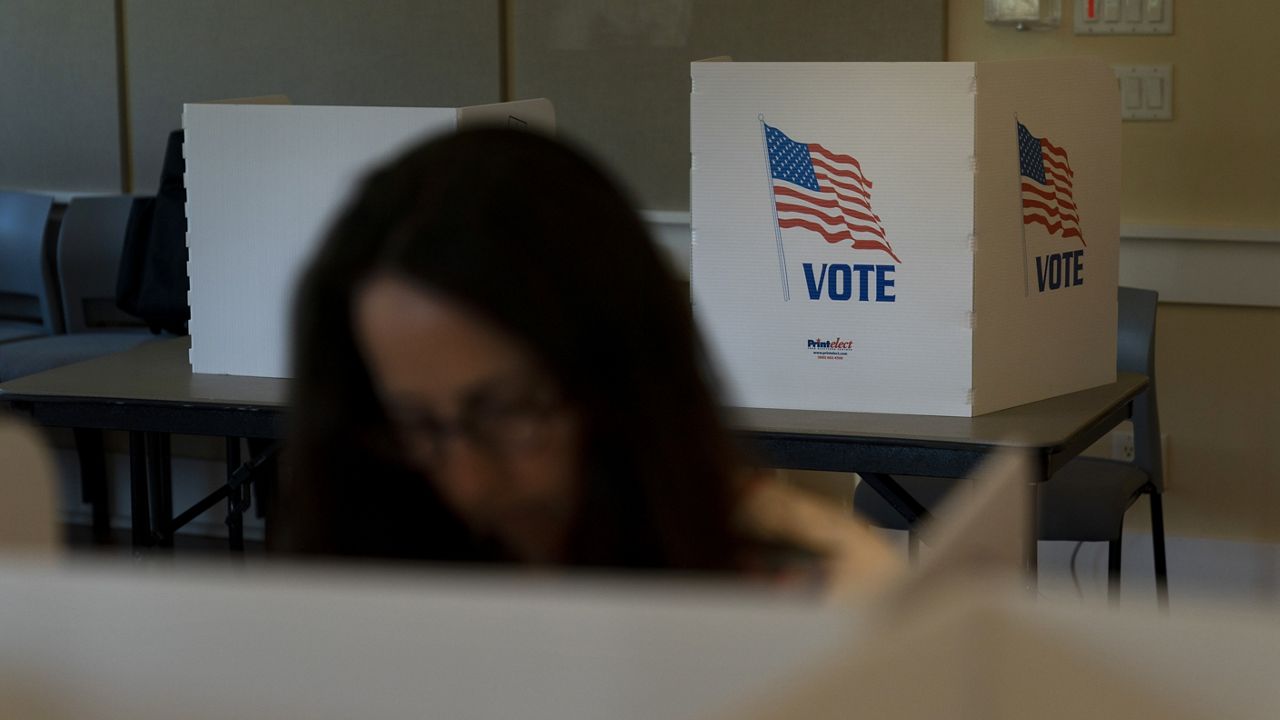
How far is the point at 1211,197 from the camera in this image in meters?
3.46

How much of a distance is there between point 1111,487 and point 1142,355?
372 millimetres

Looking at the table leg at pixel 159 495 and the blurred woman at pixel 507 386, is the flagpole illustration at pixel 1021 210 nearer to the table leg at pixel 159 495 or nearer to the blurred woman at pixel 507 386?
the blurred woman at pixel 507 386

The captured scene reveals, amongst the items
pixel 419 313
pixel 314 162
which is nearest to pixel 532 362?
pixel 419 313

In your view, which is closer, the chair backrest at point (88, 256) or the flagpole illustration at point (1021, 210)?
the flagpole illustration at point (1021, 210)

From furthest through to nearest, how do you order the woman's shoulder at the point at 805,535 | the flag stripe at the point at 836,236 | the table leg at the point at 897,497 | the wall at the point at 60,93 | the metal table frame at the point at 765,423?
the wall at the point at 60,93 → the table leg at the point at 897,497 → the flag stripe at the point at 836,236 → the metal table frame at the point at 765,423 → the woman's shoulder at the point at 805,535

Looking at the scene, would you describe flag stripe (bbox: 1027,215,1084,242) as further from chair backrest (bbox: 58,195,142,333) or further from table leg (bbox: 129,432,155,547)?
chair backrest (bbox: 58,195,142,333)

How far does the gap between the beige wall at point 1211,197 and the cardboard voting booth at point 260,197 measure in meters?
1.63

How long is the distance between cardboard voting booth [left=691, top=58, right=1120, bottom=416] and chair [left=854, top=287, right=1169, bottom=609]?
320 millimetres

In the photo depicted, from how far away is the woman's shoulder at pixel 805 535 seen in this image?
0.62 m

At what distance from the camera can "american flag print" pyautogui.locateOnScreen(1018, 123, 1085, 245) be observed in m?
2.31

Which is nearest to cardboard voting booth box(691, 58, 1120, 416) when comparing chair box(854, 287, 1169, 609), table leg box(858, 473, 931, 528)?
table leg box(858, 473, 931, 528)

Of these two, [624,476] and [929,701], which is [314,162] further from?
[929,701]

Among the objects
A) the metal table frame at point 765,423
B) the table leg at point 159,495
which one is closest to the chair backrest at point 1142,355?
the metal table frame at point 765,423

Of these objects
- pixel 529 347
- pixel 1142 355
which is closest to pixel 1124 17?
pixel 1142 355
